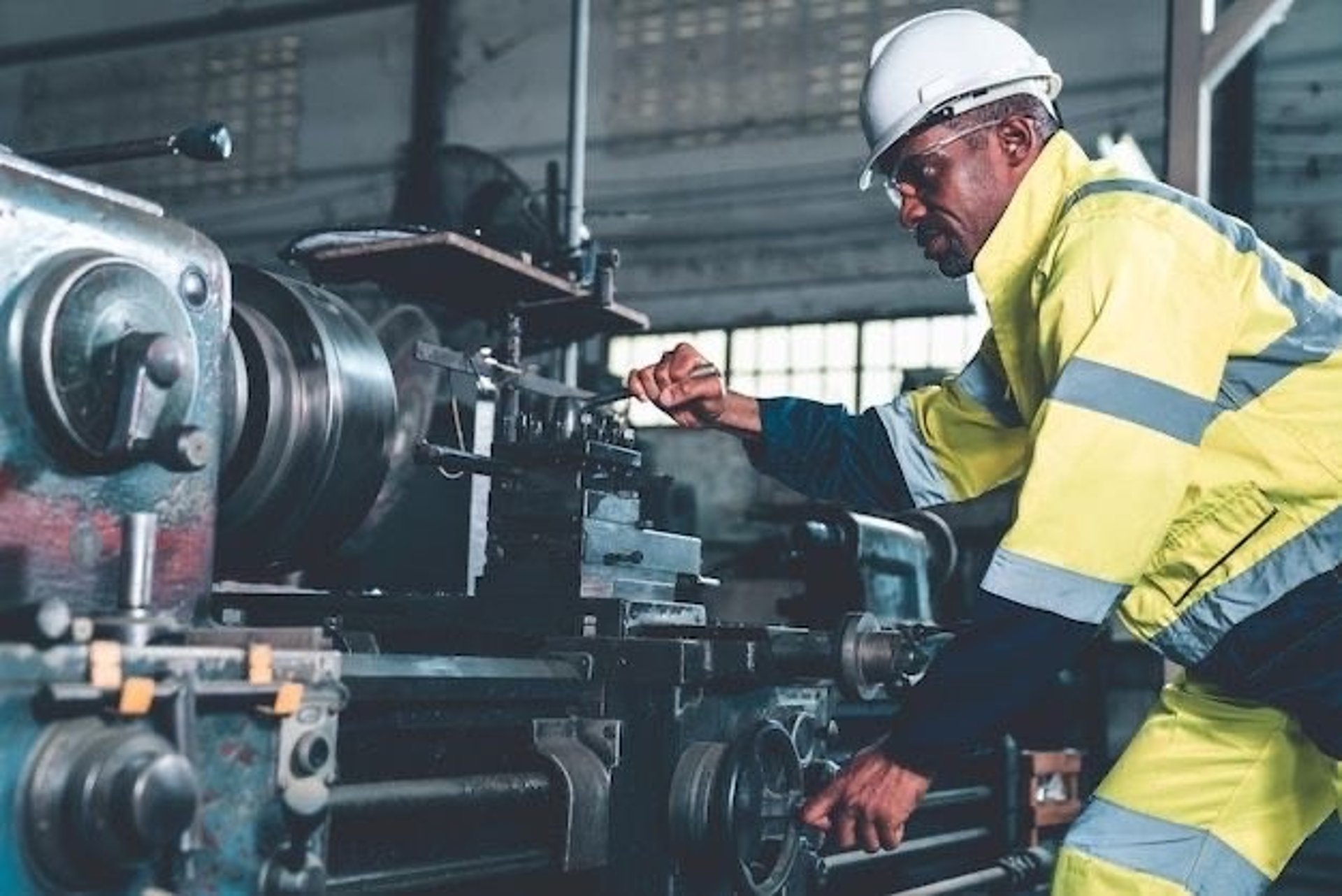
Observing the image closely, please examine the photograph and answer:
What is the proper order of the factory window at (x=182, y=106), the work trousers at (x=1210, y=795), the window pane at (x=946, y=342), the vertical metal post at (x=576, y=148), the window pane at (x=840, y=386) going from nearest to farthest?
the work trousers at (x=1210, y=795) < the vertical metal post at (x=576, y=148) < the window pane at (x=946, y=342) < the window pane at (x=840, y=386) < the factory window at (x=182, y=106)

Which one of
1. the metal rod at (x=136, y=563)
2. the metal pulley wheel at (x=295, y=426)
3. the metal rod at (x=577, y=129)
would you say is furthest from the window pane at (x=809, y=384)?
the metal rod at (x=136, y=563)

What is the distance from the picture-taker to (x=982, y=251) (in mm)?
1508

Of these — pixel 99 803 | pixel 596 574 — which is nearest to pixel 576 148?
pixel 596 574

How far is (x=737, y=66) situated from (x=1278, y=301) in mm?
6005

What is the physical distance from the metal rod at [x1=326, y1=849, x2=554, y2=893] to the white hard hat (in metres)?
0.80

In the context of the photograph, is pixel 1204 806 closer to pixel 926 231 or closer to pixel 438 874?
pixel 926 231

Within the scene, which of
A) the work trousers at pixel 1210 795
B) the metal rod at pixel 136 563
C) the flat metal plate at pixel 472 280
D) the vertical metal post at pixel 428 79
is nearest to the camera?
the metal rod at pixel 136 563

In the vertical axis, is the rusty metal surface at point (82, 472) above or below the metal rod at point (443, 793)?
above

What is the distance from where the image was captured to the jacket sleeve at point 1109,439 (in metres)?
1.27

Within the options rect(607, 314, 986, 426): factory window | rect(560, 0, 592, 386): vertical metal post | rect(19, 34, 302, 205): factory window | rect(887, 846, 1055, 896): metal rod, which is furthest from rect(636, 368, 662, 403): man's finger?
rect(19, 34, 302, 205): factory window

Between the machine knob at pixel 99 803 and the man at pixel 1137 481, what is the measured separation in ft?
2.11

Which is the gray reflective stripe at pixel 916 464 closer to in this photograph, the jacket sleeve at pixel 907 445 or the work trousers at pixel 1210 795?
the jacket sleeve at pixel 907 445

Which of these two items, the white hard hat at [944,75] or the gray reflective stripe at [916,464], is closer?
the white hard hat at [944,75]

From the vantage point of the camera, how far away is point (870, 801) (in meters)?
1.37
